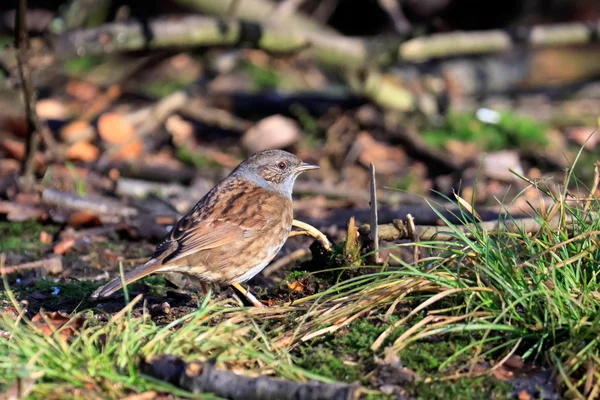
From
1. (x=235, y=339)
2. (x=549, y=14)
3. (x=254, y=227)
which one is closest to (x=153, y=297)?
(x=254, y=227)

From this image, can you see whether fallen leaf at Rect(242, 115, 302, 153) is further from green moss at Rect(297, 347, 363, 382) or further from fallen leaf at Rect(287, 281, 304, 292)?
green moss at Rect(297, 347, 363, 382)

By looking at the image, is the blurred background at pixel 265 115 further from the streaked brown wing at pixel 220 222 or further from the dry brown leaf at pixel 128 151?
the streaked brown wing at pixel 220 222

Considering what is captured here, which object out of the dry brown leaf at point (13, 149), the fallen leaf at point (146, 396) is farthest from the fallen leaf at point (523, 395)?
the dry brown leaf at point (13, 149)

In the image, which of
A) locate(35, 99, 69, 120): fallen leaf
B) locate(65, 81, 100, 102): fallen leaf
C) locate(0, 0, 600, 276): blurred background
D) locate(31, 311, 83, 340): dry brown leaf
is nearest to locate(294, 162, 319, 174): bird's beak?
locate(0, 0, 600, 276): blurred background

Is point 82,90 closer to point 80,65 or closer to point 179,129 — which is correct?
point 80,65

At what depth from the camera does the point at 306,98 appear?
31.5 ft

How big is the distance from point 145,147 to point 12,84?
1.85 meters

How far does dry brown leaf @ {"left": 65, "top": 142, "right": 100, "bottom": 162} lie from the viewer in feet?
25.5

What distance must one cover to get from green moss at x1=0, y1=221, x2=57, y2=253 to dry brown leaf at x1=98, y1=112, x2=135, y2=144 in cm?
192

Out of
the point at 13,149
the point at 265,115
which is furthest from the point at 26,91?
the point at 265,115

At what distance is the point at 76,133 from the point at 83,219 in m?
2.12

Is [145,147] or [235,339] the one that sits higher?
[235,339]

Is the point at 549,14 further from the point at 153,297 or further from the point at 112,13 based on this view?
the point at 153,297

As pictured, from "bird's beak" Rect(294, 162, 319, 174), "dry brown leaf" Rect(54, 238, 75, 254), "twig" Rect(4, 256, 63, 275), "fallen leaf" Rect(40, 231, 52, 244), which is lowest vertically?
"fallen leaf" Rect(40, 231, 52, 244)
